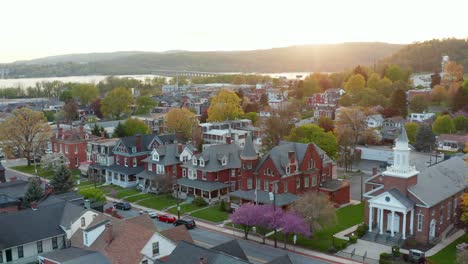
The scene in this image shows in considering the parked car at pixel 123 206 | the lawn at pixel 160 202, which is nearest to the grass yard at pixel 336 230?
the lawn at pixel 160 202

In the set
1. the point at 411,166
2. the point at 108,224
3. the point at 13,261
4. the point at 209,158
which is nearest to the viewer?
the point at 108,224

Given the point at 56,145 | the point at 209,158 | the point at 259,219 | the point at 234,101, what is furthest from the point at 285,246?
the point at 234,101

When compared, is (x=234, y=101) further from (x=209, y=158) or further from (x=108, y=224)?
(x=108, y=224)

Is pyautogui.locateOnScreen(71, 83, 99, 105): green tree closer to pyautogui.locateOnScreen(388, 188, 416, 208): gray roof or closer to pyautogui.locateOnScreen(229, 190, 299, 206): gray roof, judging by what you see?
pyautogui.locateOnScreen(229, 190, 299, 206): gray roof

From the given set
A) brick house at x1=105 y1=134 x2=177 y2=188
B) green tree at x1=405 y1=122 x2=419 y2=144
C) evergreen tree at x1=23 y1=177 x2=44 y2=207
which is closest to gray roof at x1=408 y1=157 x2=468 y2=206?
green tree at x1=405 y1=122 x2=419 y2=144

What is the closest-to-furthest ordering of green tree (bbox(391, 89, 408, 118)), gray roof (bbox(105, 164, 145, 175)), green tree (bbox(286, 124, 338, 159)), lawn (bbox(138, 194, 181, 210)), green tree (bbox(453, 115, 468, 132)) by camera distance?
lawn (bbox(138, 194, 181, 210)), gray roof (bbox(105, 164, 145, 175)), green tree (bbox(286, 124, 338, 159)), green tree (bbox(453, 115, 468, 132)), green tree (bbox(391, 89, 408, 118))

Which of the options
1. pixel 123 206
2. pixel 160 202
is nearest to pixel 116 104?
pixel 160 202

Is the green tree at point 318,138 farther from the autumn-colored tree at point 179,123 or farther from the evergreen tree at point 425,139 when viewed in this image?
the autumn-colored tree at point 179,123
